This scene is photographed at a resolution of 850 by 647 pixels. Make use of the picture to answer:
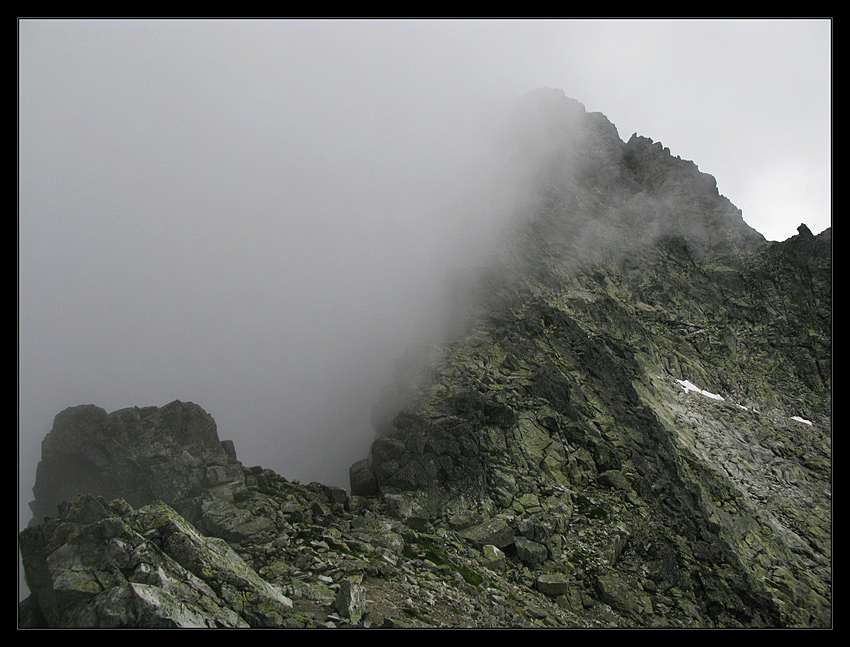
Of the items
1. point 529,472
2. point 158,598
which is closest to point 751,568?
point 529,472

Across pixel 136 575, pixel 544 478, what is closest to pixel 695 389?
pixel 544 478

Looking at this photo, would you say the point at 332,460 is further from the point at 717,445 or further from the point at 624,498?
the point at 717,445

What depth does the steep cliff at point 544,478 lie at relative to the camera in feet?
69.1

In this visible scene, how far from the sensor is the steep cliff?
829 inches

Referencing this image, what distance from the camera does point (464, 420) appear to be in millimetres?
35031

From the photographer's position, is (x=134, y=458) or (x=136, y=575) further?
(x=134, y=458)

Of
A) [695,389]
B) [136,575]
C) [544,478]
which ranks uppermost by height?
[695,389]

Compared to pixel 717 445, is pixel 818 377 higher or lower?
higher

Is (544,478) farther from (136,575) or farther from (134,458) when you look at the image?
(134,458)

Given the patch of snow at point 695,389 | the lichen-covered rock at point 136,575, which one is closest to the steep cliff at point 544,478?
the lichen-covered rock at point 136,575

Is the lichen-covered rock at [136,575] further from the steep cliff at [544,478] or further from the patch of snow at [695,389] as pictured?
the patch of snow at [695,389]

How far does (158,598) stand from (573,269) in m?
52.6

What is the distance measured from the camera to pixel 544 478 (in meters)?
32.8

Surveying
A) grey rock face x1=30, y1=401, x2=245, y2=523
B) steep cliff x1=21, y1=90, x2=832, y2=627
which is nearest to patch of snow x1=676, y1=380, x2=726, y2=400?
steep cliff x1=21, y1=90, x2=832, y2=627
